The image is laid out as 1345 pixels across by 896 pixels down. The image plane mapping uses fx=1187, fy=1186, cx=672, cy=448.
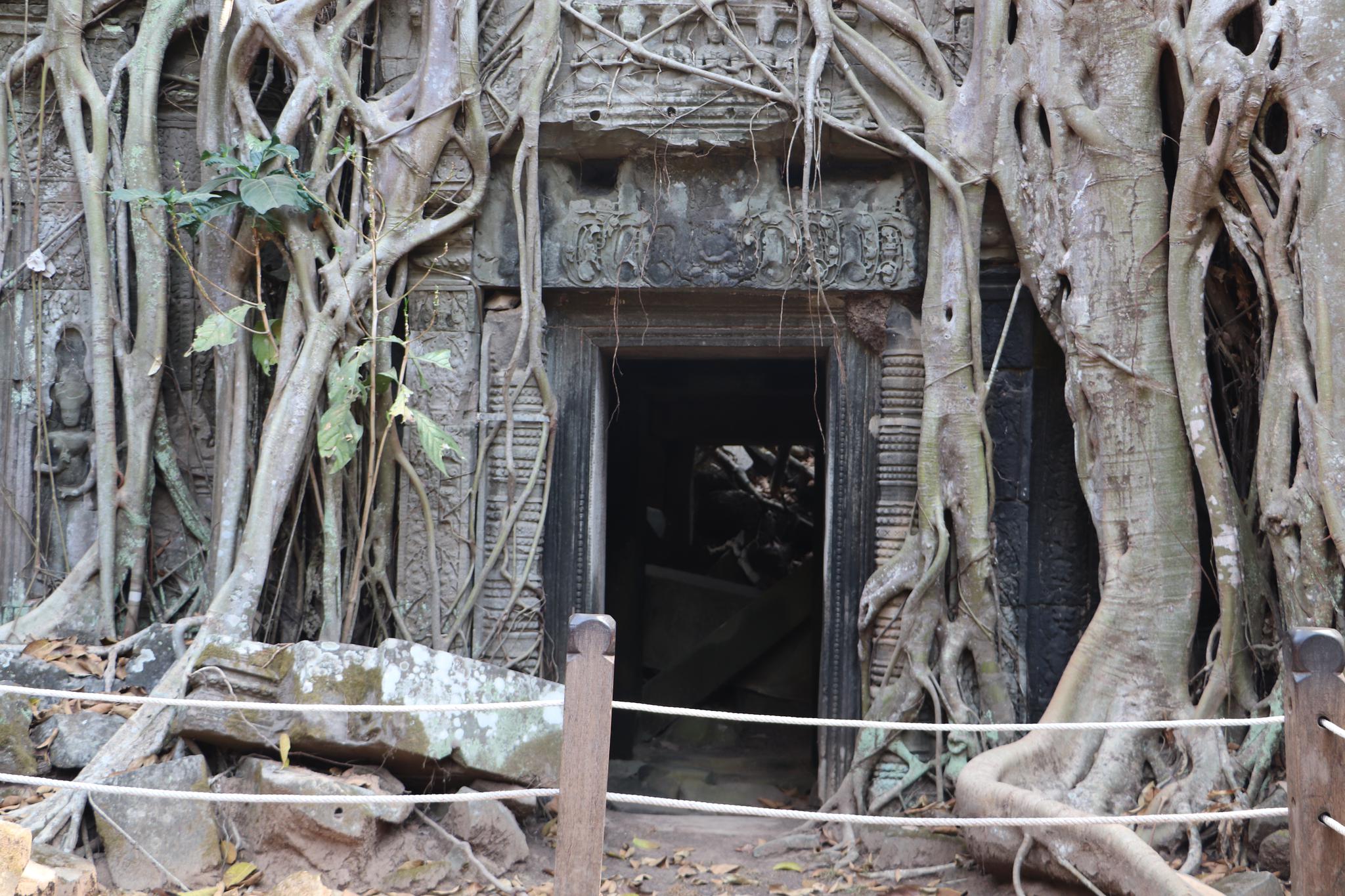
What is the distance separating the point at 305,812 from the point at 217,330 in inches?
66.0

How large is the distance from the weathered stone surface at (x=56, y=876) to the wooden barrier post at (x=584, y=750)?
1.27 meters

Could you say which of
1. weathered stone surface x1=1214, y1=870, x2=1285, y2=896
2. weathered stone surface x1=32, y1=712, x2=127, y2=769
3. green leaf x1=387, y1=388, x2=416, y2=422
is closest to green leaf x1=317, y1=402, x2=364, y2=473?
green leaf x1=387, y1=388, x2=416, y2=422

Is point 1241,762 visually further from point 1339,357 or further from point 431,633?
point 431,633

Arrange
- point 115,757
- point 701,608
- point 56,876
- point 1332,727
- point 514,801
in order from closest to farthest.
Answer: point 1332,727
point 56,876
point 115,757
point 514,801
point 701,608

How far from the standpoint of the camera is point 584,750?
7.30ft

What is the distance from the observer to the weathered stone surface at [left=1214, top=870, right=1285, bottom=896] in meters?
2.88

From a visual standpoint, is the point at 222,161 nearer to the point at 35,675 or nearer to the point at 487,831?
the point at 35,675

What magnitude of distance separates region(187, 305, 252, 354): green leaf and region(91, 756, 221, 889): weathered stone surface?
4.63 ft

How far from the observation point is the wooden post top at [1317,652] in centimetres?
212

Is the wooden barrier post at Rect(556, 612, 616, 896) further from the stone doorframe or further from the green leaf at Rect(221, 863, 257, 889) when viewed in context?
the stone doorframe

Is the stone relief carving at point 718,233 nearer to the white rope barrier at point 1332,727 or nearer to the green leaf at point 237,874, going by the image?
the green leaf at point 237,874

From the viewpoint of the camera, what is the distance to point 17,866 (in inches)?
97.5

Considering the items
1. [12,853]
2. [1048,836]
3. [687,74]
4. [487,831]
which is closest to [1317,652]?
[1048,836]

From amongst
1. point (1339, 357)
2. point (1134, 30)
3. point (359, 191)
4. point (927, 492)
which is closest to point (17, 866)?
point (359, 191)
